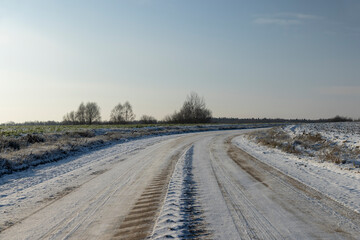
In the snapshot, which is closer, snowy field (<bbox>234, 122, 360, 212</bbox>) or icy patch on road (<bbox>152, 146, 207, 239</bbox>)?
icy patch on road (<bbox>152, 146, 207, 239</bbox>)

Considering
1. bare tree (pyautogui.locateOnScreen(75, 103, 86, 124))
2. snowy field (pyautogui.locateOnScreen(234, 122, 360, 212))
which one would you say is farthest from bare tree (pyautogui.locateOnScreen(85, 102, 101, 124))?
snowy field (pyautogui.locateOnScreen(234, 122, 360, 212))

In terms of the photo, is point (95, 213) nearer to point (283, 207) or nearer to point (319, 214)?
point (283, 207)

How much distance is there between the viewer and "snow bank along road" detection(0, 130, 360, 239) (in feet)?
14.7

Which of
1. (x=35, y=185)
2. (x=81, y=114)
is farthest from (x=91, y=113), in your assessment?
(x=35, y=185)

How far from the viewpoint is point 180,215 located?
17.0 feet

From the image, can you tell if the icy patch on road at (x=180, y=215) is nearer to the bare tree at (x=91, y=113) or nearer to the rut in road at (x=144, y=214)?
the rut in road at (x=144, y=214)

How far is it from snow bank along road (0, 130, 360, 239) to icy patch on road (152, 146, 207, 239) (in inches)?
0.6

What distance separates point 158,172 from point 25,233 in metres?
5.66

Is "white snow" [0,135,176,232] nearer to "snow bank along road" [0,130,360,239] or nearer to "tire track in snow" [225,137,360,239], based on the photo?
"snow bank along road" [0,130,360,239]

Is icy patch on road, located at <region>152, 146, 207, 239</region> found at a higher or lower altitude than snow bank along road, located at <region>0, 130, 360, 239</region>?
higher

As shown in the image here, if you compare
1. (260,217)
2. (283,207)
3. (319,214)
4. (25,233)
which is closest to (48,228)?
(25,233)

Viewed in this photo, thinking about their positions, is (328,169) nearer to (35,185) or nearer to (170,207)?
(170,207)

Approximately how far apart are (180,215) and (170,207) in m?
0.55

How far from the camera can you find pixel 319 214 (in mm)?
5312
